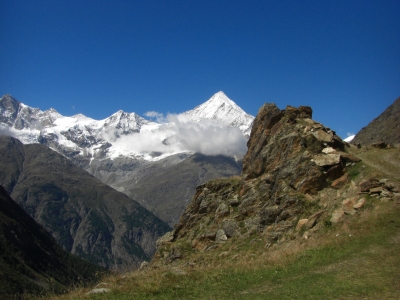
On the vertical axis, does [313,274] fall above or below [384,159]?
below

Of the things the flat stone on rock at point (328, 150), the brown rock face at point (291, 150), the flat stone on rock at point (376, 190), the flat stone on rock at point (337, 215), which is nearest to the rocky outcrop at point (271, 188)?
the brown rock face at point (291, 150)

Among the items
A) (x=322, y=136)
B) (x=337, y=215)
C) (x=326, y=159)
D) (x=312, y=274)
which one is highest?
(x=322, y=136)

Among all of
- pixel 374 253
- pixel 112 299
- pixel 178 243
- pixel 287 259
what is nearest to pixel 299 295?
pixel 287 259

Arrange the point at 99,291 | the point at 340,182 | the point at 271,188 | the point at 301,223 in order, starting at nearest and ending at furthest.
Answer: the point at 99,291 → the point at 301,223 → the point at 340,182 → the point at 271,188

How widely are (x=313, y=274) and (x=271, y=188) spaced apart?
20.2 meters

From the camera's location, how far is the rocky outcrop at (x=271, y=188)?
33438mm

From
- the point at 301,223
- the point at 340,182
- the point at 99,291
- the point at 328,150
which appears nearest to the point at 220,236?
the point at 301,223

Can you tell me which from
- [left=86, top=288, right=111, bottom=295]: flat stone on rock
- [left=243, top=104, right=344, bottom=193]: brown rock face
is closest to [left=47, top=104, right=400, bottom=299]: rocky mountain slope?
[left=243, top=104, right=344, bottom=193]: brown rock face

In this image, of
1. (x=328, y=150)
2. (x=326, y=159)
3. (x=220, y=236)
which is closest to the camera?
(x=326, y=159)

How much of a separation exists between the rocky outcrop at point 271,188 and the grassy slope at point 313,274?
16.3 ft

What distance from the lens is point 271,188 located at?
129ft

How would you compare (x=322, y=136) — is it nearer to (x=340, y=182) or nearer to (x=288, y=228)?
(x=340, y=182)

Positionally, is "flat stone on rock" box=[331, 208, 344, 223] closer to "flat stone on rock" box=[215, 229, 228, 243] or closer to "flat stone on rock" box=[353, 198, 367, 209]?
"flat stone on rock" box=[353, 198, 367, 209]

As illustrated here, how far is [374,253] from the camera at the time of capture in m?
20.9
